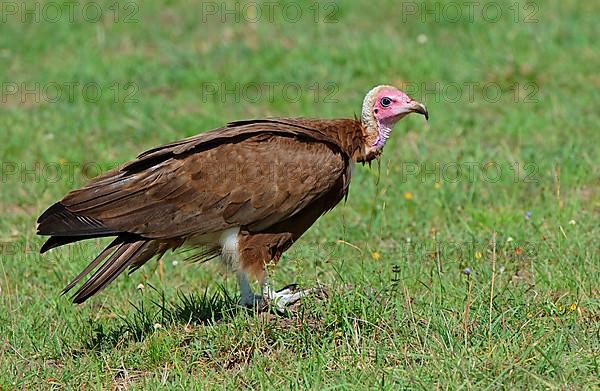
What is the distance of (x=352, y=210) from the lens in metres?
7.65

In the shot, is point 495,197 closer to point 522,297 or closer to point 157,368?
point 522,297

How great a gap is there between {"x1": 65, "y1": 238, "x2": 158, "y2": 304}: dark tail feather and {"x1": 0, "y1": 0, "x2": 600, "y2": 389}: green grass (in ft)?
0.96

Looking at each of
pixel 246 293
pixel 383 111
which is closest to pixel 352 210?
pixel 383 111

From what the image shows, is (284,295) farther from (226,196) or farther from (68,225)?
(68,225)

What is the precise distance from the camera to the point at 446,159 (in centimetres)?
842

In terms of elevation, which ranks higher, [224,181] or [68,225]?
[224,181]

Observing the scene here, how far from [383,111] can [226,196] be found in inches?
39.9

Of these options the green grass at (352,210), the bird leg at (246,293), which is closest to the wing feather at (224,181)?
the bird leg at (246,293)

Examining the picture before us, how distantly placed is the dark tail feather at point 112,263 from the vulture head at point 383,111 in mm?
1374

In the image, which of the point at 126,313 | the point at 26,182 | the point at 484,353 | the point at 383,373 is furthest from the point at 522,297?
the point at 26,182

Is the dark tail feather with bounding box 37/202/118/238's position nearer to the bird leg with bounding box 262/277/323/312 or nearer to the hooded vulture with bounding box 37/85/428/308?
the hooded vulture with bounding box 37/85/428/308

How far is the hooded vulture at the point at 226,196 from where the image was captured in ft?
17.8

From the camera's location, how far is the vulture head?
578 centimetres

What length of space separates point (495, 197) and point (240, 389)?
3.53 meters
